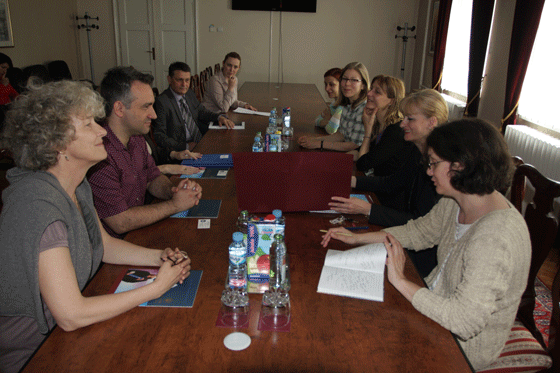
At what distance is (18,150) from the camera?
1250 mm

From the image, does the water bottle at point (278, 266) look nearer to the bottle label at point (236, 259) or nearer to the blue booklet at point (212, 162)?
the bottle label at point (236, 259)

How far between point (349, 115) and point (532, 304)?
206 centimetres

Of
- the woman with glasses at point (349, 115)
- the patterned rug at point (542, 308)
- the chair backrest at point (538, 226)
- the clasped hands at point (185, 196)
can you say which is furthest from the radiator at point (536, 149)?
the clasped hands at point (185, 196)

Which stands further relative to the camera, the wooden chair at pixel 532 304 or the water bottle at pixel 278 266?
the wooden chair at pixel 532 304

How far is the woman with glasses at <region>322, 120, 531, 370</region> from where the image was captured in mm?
1169

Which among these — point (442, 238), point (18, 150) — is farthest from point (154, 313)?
point (442, 238)

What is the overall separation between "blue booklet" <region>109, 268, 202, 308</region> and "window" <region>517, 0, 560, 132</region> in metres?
3.37

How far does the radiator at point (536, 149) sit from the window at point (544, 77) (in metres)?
0.10

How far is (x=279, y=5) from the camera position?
25.7 feet

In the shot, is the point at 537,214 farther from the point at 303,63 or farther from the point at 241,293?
the point at 303,63

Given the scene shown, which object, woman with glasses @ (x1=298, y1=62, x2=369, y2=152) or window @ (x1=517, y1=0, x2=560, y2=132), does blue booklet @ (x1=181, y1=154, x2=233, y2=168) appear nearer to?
woman with glasses @ (x1=298, y1=62, x2=369, y2=152)

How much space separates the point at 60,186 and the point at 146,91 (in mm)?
958

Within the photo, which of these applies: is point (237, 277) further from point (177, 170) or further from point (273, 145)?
point (273, 145)

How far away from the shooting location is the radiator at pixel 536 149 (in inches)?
132
